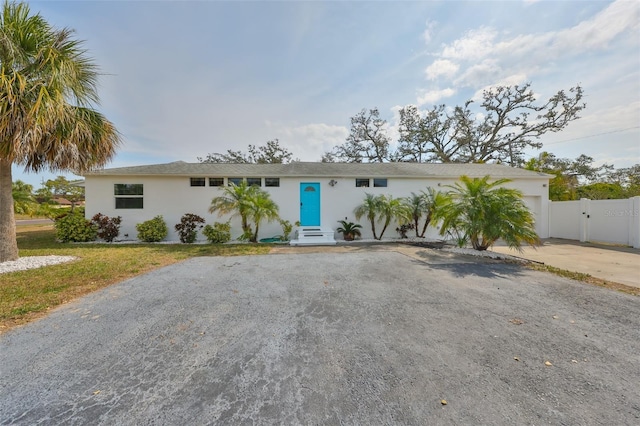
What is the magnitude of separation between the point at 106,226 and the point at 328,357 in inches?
443

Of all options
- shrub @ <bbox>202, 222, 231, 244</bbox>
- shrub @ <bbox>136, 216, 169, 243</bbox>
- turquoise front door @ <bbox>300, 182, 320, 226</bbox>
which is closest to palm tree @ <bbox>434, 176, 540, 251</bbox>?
turquoise front door @ <bbox>300, 182, 320, 226</bbox>

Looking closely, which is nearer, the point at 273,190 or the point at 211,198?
the point at 211,198

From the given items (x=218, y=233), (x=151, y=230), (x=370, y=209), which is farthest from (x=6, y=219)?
(x=370, y=209)

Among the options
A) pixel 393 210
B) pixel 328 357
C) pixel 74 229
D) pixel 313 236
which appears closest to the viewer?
pixel 328 357

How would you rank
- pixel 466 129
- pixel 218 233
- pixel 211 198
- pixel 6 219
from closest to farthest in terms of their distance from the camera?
pixel 6 219 → pixel 218 233 → pixel 211 198 → pixel 466 129

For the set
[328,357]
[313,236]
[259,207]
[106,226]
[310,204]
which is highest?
[310,204]

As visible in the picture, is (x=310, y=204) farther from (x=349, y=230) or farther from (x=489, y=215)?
(x=489, y=215)

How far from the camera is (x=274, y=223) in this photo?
1049 centimetres

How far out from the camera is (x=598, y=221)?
954cm

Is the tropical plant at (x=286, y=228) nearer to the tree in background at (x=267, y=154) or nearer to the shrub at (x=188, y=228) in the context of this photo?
the shrub at (x=188, y=228)

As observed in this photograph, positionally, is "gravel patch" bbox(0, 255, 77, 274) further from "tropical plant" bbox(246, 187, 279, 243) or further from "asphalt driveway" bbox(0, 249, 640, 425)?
"tropical plant" bbox(246, 187, 279, 243)

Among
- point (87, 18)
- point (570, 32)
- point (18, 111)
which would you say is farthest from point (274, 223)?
point (570, 32)

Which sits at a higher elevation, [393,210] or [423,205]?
[423,205]

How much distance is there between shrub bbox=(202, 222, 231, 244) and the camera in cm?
937
